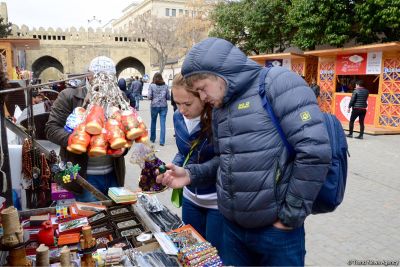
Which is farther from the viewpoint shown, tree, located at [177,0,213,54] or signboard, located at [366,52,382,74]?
tree, located at [177,0,213,54]

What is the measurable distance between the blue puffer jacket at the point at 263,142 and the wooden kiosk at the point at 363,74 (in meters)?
10.9

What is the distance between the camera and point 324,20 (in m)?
13.8

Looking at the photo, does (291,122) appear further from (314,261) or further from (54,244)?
(314,261)

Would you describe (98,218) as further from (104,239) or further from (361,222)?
(361,222)

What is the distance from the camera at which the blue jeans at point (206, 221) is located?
2.44m

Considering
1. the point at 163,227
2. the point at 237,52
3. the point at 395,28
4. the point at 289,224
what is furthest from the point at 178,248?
the point at 395,28

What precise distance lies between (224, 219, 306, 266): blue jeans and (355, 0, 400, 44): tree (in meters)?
12.3

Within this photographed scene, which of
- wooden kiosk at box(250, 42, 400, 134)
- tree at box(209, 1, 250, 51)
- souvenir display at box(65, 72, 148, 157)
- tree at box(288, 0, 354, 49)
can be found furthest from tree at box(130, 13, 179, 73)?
souvenir display at box(65, 72, 148, 157)

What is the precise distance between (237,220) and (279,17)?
56.2ft

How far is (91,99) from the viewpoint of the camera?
5.96ft

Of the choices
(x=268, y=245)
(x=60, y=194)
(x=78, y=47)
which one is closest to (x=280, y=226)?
(x=268, y=245)

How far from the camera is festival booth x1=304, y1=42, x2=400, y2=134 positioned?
1178 cm

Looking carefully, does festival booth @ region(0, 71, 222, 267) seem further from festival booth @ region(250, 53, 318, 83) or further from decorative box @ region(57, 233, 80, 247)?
festival booth @ region(250, 53, 318, 83)

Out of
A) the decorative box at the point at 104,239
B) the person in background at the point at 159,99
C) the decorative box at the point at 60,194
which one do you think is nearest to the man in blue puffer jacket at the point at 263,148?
the decorative box at the point at 104,239
